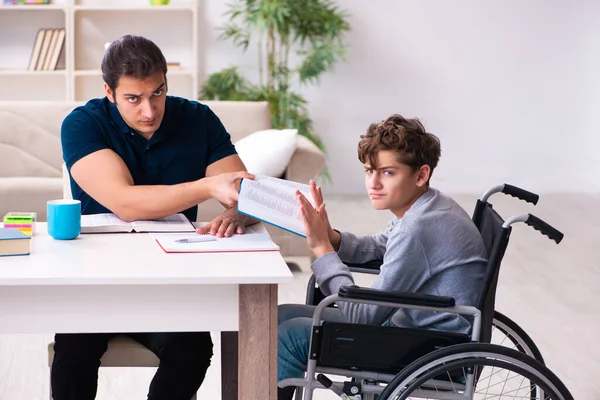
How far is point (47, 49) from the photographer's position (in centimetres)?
611

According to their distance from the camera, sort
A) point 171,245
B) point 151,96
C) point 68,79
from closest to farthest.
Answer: point 171,245 < point 151,96 < point 68,79

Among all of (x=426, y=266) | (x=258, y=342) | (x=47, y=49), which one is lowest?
(x=258, y=342)

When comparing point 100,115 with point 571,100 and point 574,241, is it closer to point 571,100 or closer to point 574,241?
point 574,241

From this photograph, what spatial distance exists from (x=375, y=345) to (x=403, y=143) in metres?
0.44

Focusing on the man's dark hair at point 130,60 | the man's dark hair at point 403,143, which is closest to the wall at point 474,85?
the man's dark hair at point 130,60

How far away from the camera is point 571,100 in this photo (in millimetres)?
6902

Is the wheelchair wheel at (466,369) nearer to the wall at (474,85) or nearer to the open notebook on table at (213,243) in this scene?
the open notebook on table at (213,243)

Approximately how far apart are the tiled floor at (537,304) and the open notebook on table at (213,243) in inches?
34.9

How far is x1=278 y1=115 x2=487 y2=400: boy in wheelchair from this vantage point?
184 cm

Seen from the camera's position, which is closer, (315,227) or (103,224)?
(315,227)

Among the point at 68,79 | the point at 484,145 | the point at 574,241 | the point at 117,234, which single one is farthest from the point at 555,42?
the point at 117,234

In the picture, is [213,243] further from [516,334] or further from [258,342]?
[516,334]

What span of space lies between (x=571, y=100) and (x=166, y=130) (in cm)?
531

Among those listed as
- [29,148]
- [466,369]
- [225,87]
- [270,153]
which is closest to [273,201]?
[466,369]
